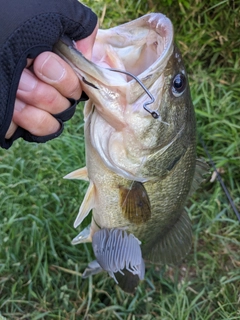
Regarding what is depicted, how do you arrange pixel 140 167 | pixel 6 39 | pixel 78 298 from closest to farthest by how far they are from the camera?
pixel 6 39, pixel 140 167, pixel 78 298

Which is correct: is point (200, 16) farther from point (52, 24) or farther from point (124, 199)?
point (52, 24)

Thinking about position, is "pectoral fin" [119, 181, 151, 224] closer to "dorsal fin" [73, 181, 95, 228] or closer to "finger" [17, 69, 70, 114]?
"dorsal fin" [73, 181, 95, 228]

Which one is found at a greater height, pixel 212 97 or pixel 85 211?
pixel 85 211

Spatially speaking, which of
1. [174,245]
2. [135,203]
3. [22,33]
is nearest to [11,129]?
[22,33]

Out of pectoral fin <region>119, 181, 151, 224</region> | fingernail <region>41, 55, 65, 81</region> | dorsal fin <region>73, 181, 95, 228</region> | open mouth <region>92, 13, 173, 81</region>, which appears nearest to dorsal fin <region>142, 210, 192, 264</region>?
pectoral fin <region>119, 181, 151, 224</region>

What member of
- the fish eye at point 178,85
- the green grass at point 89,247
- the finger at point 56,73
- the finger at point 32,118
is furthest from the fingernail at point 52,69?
the green grass at point 89,247

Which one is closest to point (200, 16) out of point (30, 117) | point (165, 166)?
point (165, 166)
